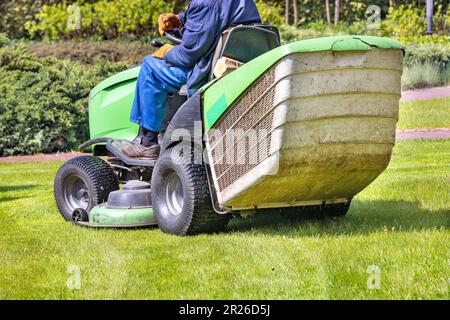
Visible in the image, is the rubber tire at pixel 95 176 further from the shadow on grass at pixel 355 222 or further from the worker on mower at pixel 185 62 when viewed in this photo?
the shadow on grass at pixel 355 222

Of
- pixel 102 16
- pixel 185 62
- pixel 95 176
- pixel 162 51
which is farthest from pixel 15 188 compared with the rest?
pixel 102 16

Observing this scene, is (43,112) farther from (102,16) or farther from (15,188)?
(102,16)

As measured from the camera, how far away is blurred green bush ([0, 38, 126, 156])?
574 inches

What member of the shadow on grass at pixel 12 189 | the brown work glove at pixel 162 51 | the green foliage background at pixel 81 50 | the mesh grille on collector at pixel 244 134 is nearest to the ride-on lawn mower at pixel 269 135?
the mesh grille on collector at pixel 244 134

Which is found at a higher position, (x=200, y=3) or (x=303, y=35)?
(x=200, y=3)

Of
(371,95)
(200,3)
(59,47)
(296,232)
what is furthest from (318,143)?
(59,47)

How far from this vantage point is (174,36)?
23.9ft

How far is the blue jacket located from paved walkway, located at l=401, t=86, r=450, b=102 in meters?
10.5

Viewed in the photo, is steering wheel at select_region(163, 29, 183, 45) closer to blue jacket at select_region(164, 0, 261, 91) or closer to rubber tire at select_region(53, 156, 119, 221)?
blue jacket at select_region(164, 0, 261, 91)

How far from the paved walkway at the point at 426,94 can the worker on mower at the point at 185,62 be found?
407 inches

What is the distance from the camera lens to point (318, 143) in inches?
231

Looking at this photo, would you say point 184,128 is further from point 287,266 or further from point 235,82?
point 287,266

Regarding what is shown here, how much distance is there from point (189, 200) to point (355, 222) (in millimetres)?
1291
